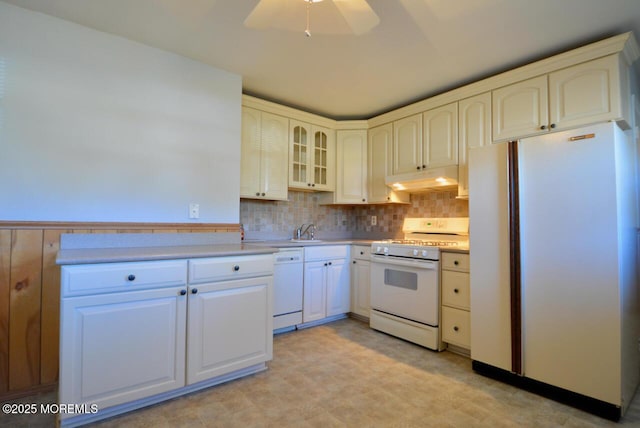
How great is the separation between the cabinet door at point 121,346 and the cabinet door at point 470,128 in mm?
2421

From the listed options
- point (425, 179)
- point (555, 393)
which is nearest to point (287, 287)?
point (425, 179)

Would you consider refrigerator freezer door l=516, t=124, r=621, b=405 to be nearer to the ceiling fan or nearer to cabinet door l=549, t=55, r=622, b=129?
cabinet door l=549, t=55, r=622, b=129

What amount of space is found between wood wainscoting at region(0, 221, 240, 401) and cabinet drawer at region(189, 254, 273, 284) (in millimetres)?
844

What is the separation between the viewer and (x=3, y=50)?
190 cm

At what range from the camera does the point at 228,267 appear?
2.05 metres

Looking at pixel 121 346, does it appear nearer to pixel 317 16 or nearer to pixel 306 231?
pixel 317 16

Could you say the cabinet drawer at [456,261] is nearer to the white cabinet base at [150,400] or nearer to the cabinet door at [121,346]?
the white cabinet base at [150,400]

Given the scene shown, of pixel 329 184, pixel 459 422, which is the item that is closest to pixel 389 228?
pixel 329 184

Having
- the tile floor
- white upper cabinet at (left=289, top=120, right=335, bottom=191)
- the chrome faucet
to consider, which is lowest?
the tile floor

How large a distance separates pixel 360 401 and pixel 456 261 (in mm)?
1298

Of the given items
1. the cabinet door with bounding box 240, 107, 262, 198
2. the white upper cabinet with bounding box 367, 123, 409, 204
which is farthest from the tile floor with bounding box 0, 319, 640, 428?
the white upper cabinet with bounding box 367, 123, 409, 204

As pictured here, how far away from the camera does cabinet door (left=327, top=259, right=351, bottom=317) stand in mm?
3336

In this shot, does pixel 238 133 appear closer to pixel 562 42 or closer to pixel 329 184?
pixel 329 184

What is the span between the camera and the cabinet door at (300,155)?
11.3ft
